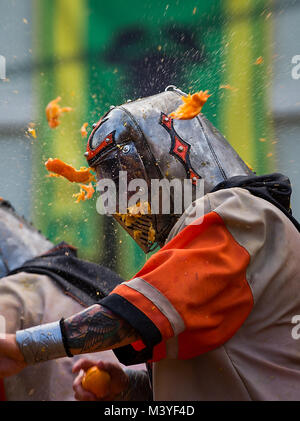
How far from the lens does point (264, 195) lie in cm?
170

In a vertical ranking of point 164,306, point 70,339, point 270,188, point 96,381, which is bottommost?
point 96,381

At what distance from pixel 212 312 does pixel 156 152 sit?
34.4 inches

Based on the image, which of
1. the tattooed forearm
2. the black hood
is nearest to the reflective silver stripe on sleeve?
the tattooed forearm

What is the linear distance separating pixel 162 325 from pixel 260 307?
38 cm

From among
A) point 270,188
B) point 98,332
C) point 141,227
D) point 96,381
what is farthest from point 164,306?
point 96,381

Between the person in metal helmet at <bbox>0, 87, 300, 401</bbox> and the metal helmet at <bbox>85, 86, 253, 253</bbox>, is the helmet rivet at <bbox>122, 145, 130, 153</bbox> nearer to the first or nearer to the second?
the metal helmet at <bbox>85, 86, 253, 253</bbox>

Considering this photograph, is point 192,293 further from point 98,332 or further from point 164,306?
point 98,332

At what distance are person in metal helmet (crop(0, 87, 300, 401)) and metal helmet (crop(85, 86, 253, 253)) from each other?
264mm

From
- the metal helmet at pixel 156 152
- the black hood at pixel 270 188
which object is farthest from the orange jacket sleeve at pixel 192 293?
the metal helmet at pixel 156 152

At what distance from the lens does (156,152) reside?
2.11m

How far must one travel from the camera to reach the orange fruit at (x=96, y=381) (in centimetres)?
217

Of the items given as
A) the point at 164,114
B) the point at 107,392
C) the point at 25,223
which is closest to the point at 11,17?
the point at 25,223

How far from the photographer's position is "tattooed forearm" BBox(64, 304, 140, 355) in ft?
4.62

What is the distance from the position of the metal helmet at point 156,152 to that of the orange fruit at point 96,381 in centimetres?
61
